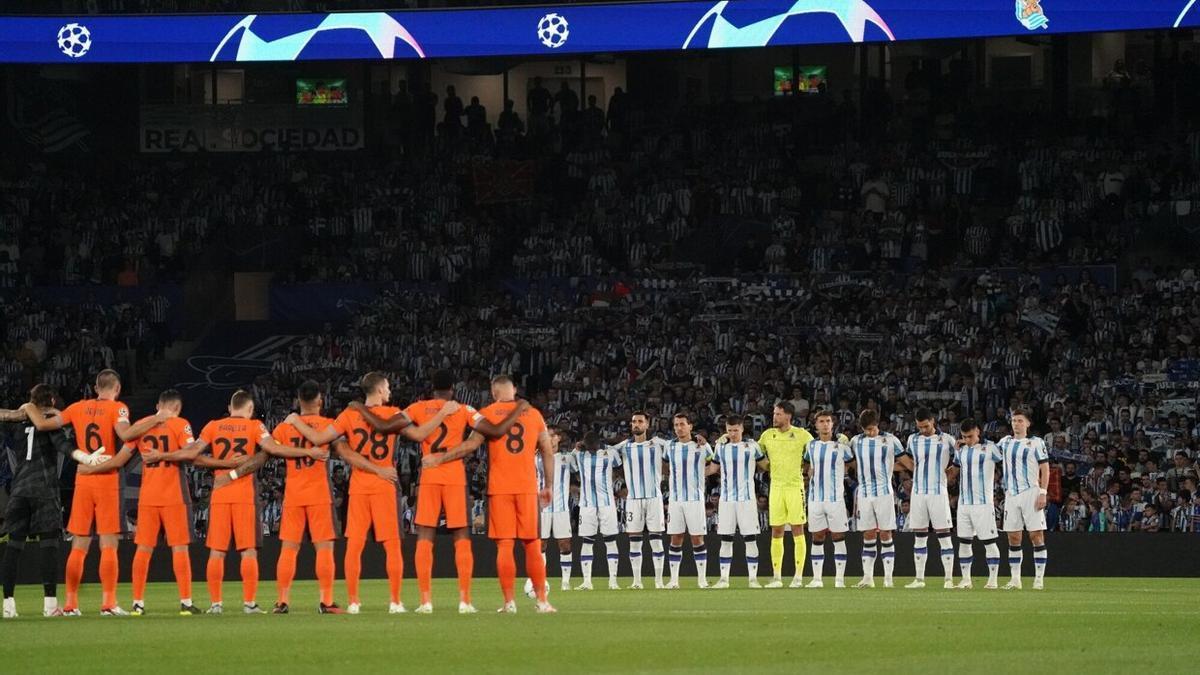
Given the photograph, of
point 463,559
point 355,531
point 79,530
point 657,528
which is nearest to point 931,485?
point 657,528

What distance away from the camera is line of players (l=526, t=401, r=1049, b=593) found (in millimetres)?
22578

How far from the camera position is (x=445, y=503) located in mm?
16391

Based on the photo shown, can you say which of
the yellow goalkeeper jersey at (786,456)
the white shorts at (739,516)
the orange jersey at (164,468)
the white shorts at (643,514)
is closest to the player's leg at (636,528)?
the white shorts at (643,514)

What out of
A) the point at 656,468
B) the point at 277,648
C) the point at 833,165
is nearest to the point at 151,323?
the point at 833,165

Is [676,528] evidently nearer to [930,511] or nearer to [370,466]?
[930,511]

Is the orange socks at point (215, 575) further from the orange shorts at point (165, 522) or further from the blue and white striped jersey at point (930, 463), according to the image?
the blue and white striped jersey at point (930, 463)

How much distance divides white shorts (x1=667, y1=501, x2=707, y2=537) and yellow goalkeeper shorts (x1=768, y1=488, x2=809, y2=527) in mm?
1295

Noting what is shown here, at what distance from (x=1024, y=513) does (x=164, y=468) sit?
415 inches

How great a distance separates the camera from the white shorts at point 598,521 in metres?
24.4

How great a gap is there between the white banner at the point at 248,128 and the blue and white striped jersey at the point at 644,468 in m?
20.2

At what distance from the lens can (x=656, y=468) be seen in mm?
24078

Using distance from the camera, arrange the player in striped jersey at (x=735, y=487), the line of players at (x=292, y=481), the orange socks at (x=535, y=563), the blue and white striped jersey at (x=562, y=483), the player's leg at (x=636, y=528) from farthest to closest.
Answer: the blue and white striped jersey at (x=562, y=483), the player's leg at (x=636, y=528), the player in striped jersey at (x=735, y=487), the line of players at (x=292, y=481), the orange socks at (x=535, y=563)

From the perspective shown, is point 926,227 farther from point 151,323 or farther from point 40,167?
point 40,167

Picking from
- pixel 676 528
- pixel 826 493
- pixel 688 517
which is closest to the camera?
pixel 826 493
